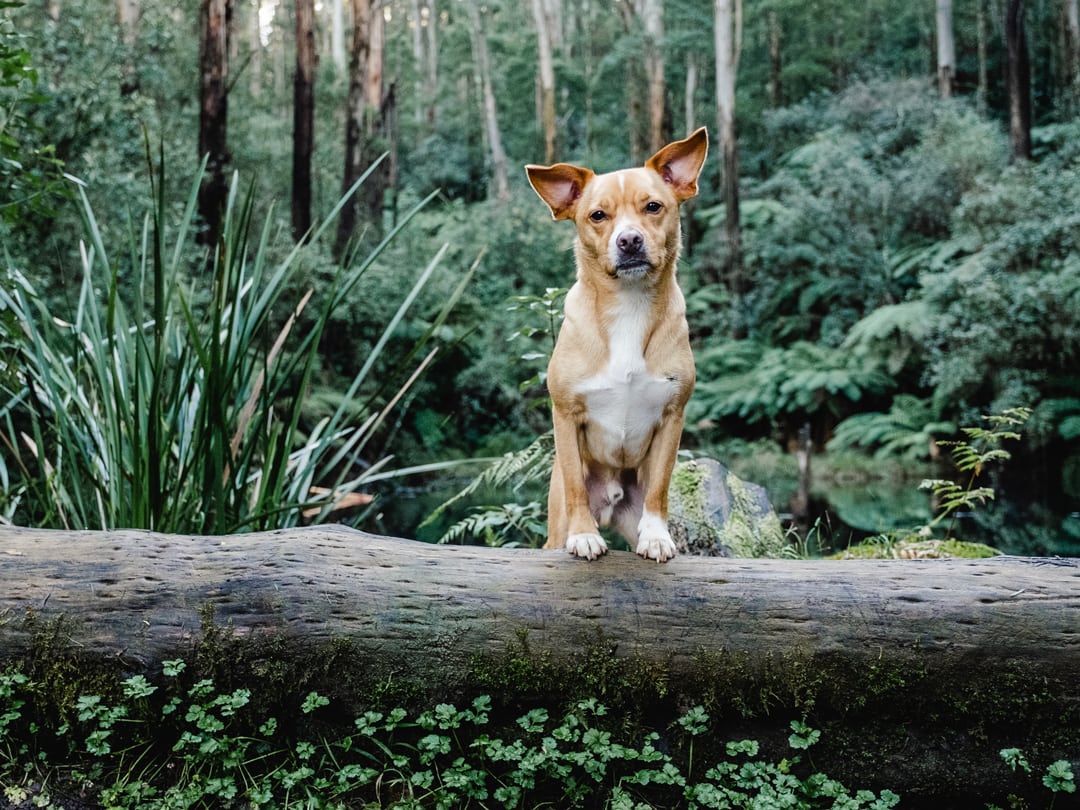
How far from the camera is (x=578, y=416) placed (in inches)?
107

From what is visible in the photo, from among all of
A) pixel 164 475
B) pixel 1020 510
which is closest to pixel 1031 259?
pixel 1020 510

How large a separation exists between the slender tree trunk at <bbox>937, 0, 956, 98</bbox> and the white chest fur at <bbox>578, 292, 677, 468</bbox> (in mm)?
20574

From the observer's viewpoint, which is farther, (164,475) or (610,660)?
(164,475)

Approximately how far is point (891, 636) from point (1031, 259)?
41.7 feet

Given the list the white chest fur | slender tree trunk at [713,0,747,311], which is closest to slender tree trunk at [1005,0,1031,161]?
slender tree trunk at [713,0,747,311]

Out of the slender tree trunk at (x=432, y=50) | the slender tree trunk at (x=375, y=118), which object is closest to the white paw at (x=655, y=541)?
the slender tree trunk at (x=375, y=118)

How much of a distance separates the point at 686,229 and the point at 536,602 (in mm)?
20359

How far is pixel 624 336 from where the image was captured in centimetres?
267

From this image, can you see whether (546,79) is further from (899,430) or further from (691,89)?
(899,430)

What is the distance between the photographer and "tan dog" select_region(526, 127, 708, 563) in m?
2.61

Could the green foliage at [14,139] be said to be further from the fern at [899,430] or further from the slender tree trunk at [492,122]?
the slender tree trunk at [492,122]

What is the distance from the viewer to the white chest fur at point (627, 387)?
2.64 meters

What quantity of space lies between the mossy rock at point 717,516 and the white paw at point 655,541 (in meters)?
1.55

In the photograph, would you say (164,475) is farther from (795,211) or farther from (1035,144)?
(1035,144)
